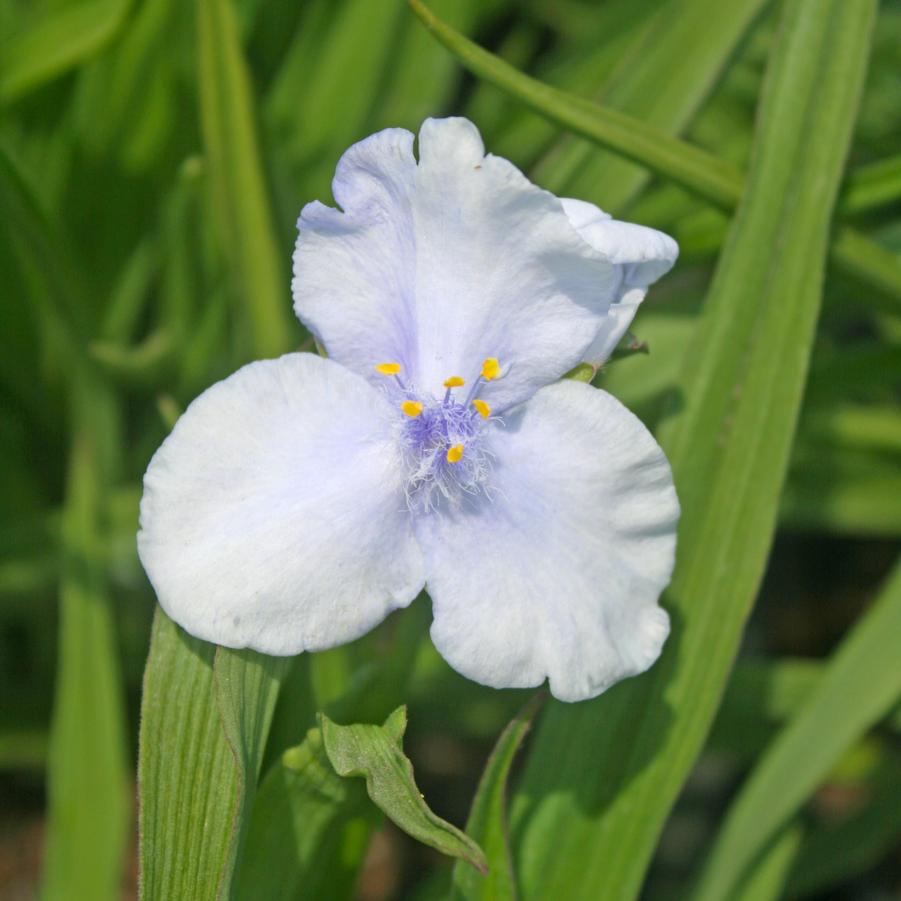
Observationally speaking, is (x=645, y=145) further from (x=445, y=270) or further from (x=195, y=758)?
(x=195, y=758)

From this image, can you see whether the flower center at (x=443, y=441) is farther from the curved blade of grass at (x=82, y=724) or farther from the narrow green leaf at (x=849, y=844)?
the narrow green leaf at (x=849, y=844)

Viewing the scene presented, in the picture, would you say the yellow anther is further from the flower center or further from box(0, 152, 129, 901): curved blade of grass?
box(0, 152, 129, 901): curved blade of grass

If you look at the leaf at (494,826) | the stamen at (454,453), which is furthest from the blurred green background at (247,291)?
the stamen at (454,453)

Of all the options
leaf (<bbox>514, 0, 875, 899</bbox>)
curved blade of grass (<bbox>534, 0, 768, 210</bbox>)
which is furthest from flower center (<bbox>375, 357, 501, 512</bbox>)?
curved blade of grass (<bbox>534, 0, 768, 210</bbox>)

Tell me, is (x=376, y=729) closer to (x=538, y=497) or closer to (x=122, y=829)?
(x=538, y=497)

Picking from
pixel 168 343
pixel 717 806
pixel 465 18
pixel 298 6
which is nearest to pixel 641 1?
pixel 465 18
